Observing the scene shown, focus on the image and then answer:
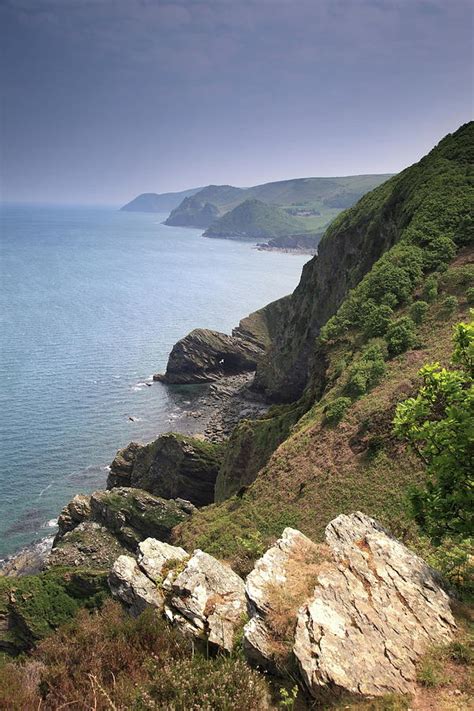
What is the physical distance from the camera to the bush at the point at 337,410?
Result: 38.8m

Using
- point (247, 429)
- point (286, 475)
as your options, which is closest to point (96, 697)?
point (286, 475)

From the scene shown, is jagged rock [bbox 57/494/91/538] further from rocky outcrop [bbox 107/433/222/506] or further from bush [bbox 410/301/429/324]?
bush [bbox 410/301/429/324]

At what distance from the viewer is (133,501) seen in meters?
48.6

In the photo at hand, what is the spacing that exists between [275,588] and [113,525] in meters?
38.5

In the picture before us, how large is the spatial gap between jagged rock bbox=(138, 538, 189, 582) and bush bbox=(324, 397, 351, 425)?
20781 mm

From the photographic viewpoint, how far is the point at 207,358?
112 m

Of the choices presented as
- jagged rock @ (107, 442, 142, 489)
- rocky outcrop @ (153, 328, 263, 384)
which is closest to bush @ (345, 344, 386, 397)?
jagged rock @ (107, 442, 142, 489)

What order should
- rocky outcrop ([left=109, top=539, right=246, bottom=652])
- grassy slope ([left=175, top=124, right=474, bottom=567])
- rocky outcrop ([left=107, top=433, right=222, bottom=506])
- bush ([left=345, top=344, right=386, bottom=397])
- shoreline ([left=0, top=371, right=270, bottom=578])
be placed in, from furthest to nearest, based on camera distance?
shoreline ([left=0, top=371, right=270, bottom=578]) → rocky outcrop ([left=107, top=433, right=222, bottom=506]) → bush ([left=345, top=344, right=386, bottom=397]) → grassy slope ([left=175, top=124, right=474, bottom=567]) → rocky outcrop ([left=109, top=539, right=246, bottom=652])

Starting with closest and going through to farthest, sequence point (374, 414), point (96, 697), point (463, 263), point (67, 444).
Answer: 1. point (96, 697)
2. point (374, 414)
3. point (463, 263)
4. point (67, 444)

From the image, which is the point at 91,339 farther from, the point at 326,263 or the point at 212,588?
the point at 212,588

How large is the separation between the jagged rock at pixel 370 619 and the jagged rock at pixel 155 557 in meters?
7.89

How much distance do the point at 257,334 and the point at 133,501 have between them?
7910 centimetres

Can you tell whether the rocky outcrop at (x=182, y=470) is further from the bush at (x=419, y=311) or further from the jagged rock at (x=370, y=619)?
the jagged rock at (x=370, y=619)

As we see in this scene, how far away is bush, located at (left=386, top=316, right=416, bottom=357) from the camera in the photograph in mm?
42094
